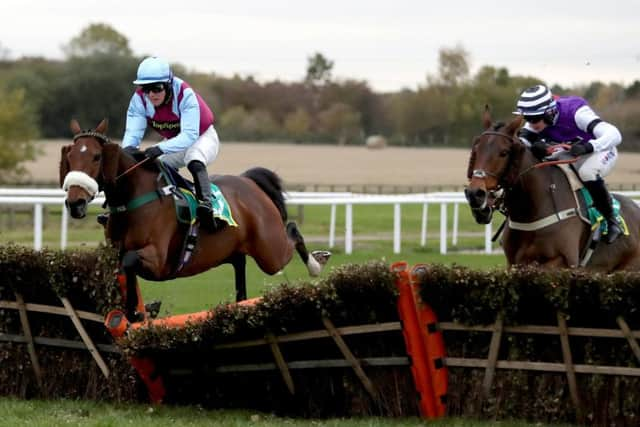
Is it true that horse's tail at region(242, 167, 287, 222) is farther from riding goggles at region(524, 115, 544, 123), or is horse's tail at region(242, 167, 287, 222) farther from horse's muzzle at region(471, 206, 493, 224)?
horse's muzzle at region(471, 206, 493, 224)

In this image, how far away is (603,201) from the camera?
7.61m

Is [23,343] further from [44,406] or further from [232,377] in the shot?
[232,377]

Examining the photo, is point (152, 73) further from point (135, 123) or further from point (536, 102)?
point (536, 102)

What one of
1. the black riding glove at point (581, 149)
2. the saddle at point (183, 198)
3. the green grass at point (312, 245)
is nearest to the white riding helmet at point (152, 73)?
the saddle at point (183, 198)

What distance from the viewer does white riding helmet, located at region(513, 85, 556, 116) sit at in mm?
7422

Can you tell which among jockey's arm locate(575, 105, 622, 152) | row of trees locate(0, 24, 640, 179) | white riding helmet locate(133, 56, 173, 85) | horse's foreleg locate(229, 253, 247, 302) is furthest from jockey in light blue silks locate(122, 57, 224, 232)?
row of trees locate(0, 24, 640, 179)

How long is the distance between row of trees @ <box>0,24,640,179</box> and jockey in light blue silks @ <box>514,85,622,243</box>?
20182 mm

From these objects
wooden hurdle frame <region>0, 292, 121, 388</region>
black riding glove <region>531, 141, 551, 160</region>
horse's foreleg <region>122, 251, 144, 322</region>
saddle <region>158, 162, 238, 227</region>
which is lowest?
wooden hurdle frame <region>0, 292, 121, 388</region>

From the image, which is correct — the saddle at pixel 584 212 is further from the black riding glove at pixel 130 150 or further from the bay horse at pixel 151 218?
the black riding glove at pixel 130 150

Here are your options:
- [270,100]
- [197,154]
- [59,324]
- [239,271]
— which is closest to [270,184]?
[239,271]

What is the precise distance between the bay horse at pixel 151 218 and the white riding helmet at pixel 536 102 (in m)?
2.30

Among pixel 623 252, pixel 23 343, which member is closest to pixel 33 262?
pixel 23 343

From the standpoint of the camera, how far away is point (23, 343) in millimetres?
6699

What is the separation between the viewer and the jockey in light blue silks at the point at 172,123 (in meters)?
7.46
